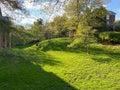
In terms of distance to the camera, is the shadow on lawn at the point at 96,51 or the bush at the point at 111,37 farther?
the bush at the point at 111,37

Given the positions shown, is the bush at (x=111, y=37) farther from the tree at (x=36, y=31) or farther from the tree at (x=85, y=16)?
the tree at (x=36, y=31)

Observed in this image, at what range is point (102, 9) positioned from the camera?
2603cm

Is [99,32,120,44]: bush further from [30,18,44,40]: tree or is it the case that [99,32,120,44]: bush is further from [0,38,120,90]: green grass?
[30,18,44,40]: tree

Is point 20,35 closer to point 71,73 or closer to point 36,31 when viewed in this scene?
point 36,31

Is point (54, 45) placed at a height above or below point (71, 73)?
above

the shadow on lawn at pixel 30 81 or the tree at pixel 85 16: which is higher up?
the tree at pixel 85 16

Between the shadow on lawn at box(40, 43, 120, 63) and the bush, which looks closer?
the shadow on lawn at box(40, 43, 120, 63)

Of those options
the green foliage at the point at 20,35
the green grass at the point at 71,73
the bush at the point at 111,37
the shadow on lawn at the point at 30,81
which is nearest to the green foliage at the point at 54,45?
the green grass at the point at 71,73

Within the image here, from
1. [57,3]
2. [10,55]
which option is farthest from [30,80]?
[10,55]

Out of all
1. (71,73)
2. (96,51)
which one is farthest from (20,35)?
(96,51)

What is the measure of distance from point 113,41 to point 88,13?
322 cm

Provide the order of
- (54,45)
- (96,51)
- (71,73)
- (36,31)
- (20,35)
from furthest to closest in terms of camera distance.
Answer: (54,45) → (96,51) → (71,73) → (36,31) → (20,35)

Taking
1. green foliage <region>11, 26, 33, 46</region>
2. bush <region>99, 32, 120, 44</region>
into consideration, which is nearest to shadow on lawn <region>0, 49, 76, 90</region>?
green foliage <region>11, 26, 33, 46</region>

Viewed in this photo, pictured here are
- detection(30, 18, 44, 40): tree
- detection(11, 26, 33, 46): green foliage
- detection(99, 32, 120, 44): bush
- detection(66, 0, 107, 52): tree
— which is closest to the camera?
detection(11, 26, 33, 46): green foliage
